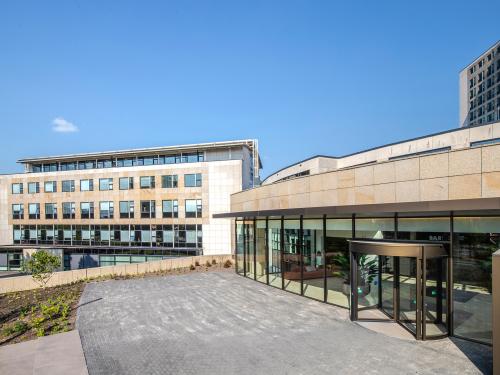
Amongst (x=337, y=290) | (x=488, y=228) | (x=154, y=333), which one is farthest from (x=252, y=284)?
(x=488, y=228)

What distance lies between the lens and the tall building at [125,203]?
3712cm

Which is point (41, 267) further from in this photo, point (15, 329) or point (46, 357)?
point (46, 357)

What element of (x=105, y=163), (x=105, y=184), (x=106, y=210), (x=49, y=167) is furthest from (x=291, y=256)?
(x=49, y=167)

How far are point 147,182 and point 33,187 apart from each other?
16890 mm

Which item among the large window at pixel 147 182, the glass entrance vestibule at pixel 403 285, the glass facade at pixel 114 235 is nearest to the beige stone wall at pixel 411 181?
the glass entrance vestibule at pixel 403 285

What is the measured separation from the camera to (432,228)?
11.6 metres

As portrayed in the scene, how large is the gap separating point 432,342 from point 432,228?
3556 mm

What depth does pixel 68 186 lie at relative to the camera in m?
42.2

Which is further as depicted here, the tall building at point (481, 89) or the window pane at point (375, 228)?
the tall building at point (481, 89)

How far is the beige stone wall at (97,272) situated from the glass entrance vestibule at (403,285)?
56.2 ft

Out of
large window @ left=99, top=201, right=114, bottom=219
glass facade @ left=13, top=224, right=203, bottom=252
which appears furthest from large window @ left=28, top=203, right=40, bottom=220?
large window @ left=99, top=201, right=114, bottom=219

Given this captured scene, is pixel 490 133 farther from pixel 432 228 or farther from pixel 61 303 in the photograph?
pixel 61 303

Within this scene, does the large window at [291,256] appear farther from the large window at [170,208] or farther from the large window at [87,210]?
the large window at [87,210]

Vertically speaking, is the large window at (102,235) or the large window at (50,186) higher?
the large window at (50,186)
